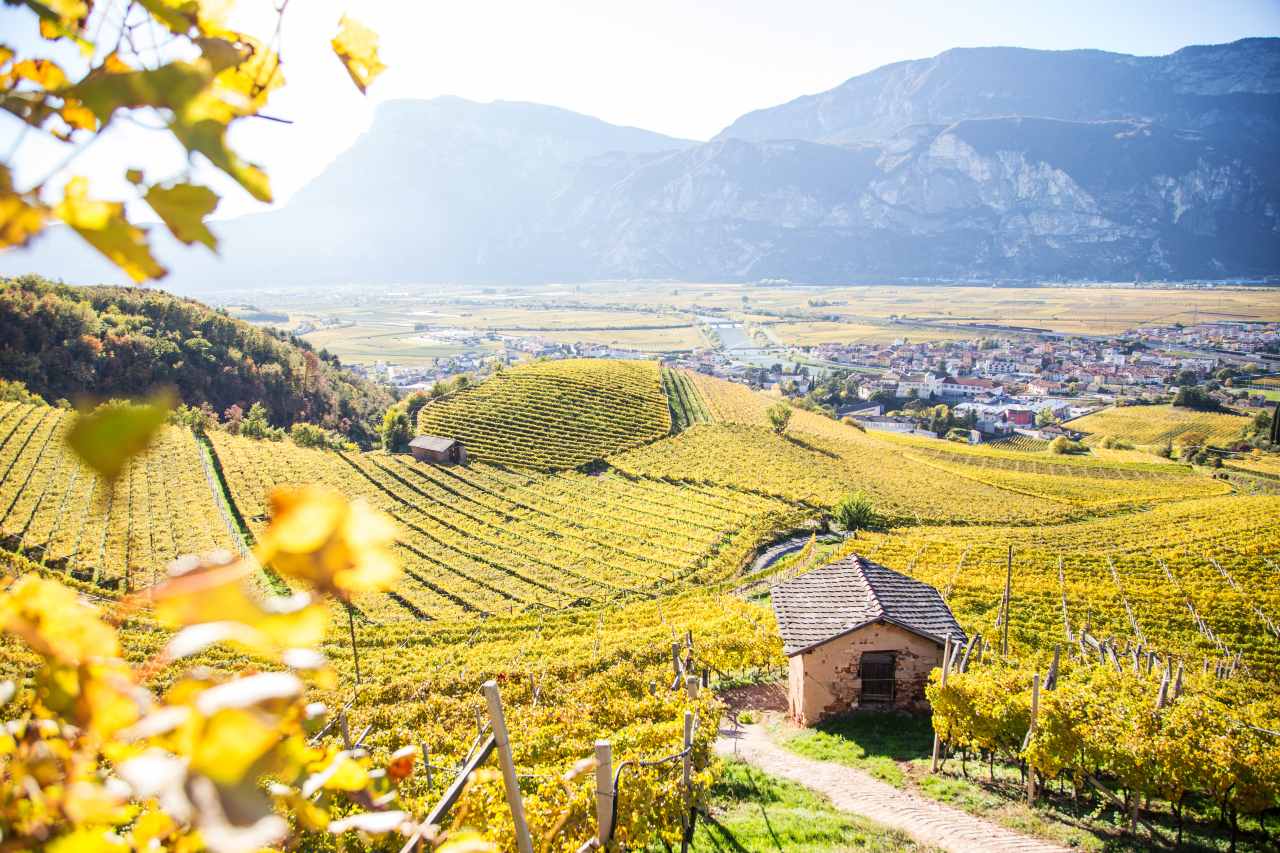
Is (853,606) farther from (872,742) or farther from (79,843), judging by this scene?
(79,843)

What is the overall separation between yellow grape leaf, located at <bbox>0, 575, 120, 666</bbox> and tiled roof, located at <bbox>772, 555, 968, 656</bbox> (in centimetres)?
1242

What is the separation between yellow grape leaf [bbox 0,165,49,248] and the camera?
2.47ft

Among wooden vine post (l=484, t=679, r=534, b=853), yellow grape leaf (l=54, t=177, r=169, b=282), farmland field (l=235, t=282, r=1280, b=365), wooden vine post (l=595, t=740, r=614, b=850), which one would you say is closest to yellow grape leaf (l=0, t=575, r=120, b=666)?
yellow grape leaf (l=54, t=177, r=169, b=282)

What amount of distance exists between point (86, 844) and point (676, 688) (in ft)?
35.6

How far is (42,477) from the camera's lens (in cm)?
3138

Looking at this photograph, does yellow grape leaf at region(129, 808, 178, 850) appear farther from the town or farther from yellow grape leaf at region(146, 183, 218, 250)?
the town

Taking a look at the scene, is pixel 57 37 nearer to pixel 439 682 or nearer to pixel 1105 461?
pixel 439 682

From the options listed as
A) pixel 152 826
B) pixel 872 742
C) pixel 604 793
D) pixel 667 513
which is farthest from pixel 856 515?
pixel 152 826

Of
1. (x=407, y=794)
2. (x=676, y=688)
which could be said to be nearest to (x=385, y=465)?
(x=676, y=688)

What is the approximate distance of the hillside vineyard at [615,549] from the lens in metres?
10.9

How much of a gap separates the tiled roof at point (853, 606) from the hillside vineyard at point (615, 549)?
1.68 meters

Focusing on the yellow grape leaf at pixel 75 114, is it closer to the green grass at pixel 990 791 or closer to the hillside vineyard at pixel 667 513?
the green grass at pixel 990 791

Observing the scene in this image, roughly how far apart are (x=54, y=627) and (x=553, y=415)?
49418mm

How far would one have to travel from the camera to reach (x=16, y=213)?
Answer: 2.48ft
